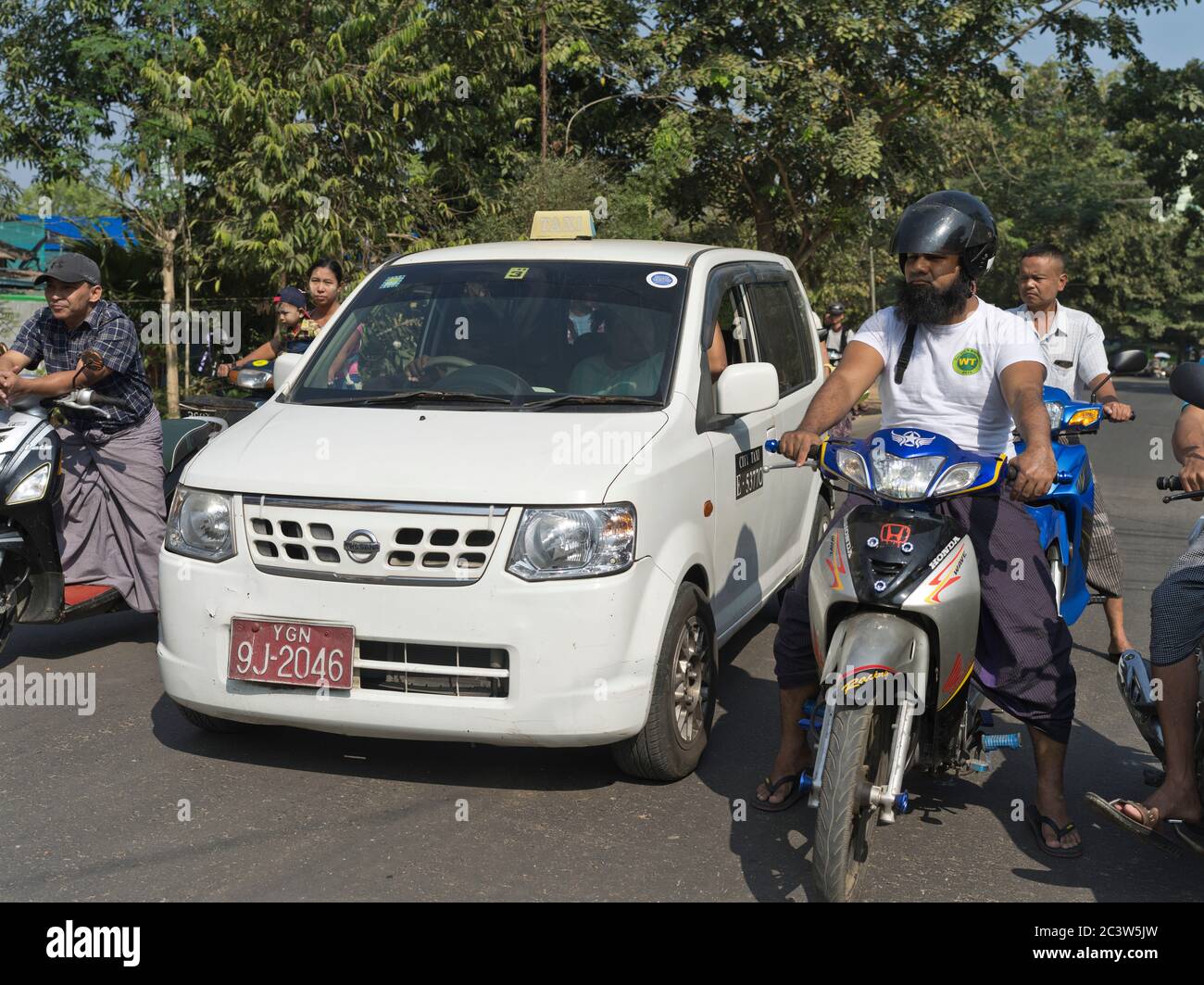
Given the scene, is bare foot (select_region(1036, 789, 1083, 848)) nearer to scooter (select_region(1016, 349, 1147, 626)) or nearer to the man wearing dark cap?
scooter (select_region(1016, 349, 1147, 626))

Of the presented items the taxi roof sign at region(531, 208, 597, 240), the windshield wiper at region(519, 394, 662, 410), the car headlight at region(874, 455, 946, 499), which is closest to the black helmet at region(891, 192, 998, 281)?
the car headlight at region(874, 455, 946, 499)

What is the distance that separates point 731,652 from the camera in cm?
655

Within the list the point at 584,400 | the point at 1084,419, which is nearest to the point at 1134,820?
the point at 1084,419

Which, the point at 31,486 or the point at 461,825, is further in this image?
the point at 31,486

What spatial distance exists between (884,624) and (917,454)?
1.60 feet

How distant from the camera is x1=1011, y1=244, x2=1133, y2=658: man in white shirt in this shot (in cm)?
654

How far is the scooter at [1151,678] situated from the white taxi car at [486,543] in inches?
57.4

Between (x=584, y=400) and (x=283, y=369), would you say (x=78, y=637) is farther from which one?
(x=584, y=400)

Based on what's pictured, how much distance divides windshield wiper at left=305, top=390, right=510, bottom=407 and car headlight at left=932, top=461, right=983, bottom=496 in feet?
6.13

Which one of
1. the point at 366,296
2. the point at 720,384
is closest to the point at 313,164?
the point at 366,296

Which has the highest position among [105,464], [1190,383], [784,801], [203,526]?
[1190,383]

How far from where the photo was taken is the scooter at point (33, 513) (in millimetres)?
5812

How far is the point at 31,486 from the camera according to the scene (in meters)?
5.84

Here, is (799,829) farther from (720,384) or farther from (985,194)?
(985,194)
